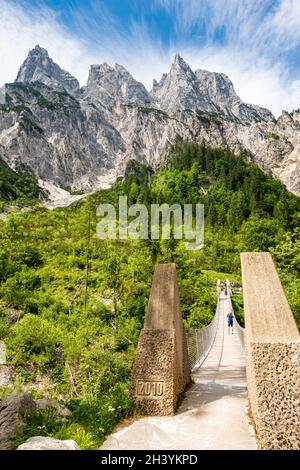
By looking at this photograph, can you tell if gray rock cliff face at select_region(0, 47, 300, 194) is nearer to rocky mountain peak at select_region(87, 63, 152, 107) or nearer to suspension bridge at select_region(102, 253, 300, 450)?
rocky mountain peak at select_region(87, 63, 152, 107)

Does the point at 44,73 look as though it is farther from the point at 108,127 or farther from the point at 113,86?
the point at 108,127

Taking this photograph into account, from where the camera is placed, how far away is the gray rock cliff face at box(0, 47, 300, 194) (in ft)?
350

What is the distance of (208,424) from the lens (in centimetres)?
428

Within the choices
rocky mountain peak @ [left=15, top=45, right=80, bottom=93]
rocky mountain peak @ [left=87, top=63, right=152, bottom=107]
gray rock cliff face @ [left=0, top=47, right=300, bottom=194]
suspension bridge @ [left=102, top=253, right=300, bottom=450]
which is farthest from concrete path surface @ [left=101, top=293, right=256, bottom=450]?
rocky mountain peak @ [left=15, top=45, right=80, bottom=93]

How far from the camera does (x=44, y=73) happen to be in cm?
15575

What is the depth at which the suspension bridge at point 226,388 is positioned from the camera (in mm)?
3592

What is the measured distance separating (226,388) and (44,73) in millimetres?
171883

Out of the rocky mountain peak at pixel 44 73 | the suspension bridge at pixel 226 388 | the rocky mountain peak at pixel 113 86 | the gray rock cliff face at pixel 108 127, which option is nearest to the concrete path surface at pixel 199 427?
the suspension bridge at pixel 226 388

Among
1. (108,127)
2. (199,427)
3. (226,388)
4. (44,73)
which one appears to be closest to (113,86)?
(44,73)

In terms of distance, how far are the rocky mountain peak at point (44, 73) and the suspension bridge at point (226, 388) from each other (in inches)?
6204

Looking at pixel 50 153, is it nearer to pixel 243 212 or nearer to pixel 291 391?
pixel 243 212

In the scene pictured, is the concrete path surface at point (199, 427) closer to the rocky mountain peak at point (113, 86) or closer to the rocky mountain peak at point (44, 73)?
the rocky mountain peak at point (113, 86)

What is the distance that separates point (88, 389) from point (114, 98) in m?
154
